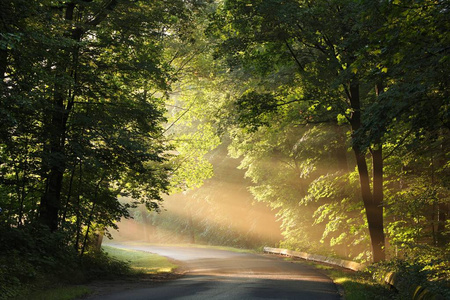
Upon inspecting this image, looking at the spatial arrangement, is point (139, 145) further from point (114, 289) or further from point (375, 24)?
point (375, 24)

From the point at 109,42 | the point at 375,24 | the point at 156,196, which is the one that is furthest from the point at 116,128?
the point at 375,24

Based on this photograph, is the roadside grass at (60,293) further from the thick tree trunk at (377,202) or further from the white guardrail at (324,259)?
the thick tree trunk at (377,202)

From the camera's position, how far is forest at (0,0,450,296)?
9.03 metres

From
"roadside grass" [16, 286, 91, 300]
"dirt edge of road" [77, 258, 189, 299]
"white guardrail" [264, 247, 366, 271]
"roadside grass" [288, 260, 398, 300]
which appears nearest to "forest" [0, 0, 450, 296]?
"roadside grass" [16, 286, 91, 300]

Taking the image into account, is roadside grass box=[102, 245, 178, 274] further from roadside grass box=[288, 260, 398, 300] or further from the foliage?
roadside grass box=[288, 260, 398, 300]

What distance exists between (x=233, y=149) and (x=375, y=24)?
19908mm

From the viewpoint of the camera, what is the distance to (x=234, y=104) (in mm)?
15812

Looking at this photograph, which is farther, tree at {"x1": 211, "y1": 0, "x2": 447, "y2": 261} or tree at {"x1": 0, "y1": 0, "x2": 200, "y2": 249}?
tree at {"x1": 211, "y1": 0, "x2": 447, "y2": 261}

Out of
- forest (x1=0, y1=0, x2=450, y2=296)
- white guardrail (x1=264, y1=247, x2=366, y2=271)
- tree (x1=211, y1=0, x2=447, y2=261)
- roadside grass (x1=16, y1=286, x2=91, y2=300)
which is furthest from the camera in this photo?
white guardrail (x1=264, y1=247, x2=366, y2=271)

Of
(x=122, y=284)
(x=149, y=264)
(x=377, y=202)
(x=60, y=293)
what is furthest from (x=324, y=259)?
(x=60, y=293)

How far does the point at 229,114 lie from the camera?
80.8ft

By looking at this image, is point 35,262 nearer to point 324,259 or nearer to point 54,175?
point 54,175

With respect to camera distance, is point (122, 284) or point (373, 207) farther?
point (373, 207)

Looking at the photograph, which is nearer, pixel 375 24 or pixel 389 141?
pixel 375 24
